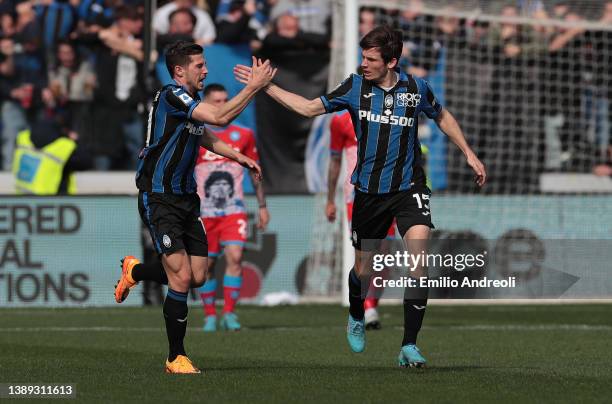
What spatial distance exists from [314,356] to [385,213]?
1.54m

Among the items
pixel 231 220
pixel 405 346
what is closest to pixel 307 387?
pixel 405 346

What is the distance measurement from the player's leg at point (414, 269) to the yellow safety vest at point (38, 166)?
342 inches

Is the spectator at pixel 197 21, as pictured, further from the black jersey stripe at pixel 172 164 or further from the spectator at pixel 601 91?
the black jersey stripe at pixel 172 164

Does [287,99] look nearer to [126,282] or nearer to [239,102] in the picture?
[239,102]

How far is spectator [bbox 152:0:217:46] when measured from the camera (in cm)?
1877

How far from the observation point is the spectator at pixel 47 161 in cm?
1738

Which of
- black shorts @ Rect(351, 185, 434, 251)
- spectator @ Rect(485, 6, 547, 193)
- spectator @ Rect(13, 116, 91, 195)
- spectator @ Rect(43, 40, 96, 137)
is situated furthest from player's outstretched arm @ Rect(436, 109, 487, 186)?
spectator @ Rect(43, 40, 96, 137)

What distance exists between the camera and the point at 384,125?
9523 millimetres

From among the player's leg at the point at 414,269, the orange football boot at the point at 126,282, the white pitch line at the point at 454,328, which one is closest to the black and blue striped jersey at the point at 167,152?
the orange football boot at the point at 126,282

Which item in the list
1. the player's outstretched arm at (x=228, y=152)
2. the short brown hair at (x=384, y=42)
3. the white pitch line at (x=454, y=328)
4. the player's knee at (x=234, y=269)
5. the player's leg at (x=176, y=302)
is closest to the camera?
the player's outstretched arm at (x=228, y=152)

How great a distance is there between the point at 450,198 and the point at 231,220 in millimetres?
4384

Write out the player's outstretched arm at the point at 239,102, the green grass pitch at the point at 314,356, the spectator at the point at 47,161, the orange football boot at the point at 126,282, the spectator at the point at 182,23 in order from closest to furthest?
1. the green grass pitch at the point at 314,356
2. the player's outstretched arm at the point at 239,102
3. the orange football boot at the point at 126,282
4. the spectator at the point at 47,161
5. the spectator at the point at 182,23

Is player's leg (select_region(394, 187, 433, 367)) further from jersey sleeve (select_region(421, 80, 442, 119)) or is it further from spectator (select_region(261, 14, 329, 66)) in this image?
spectator (select_region(261, 14, 329, 66))

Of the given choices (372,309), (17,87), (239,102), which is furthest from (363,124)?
(17,87)
